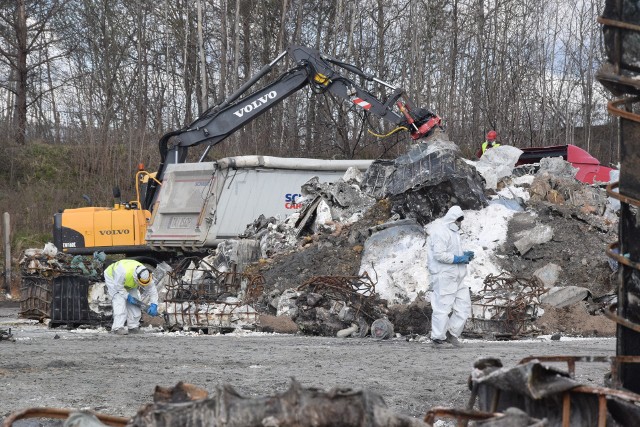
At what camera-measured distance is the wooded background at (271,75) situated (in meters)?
31.5

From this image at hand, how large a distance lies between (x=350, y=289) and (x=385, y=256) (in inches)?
76.3

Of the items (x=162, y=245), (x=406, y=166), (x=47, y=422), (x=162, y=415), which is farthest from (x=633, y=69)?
(x=162, y=245)

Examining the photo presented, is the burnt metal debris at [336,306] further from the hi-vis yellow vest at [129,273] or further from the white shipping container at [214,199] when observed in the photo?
the white shipping container at [214,199]

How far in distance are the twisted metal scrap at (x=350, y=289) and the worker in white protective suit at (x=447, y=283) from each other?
190 centimetres

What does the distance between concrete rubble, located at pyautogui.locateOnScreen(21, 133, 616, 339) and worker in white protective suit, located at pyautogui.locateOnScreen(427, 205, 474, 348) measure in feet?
4.12

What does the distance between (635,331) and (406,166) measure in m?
14.3

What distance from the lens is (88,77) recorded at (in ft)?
119

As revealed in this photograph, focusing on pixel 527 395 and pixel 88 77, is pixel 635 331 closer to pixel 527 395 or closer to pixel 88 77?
pixel 527 395

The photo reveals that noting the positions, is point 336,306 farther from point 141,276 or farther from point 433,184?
point 433,184

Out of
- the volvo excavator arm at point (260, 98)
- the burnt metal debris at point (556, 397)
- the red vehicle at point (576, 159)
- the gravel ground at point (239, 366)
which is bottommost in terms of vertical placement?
the gravel ground at point (239, 366)

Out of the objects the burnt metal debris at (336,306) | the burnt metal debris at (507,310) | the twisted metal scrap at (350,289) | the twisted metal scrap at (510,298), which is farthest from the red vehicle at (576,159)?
the burnt metal debris at (336,306)

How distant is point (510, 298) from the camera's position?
13852 mm

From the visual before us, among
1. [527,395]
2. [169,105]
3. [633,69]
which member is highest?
[169,105]

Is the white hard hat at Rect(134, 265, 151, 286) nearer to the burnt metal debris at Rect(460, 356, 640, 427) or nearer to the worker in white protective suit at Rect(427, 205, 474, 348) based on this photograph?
the worker in white protective suit at Rect(427, 205, 474, 348)
